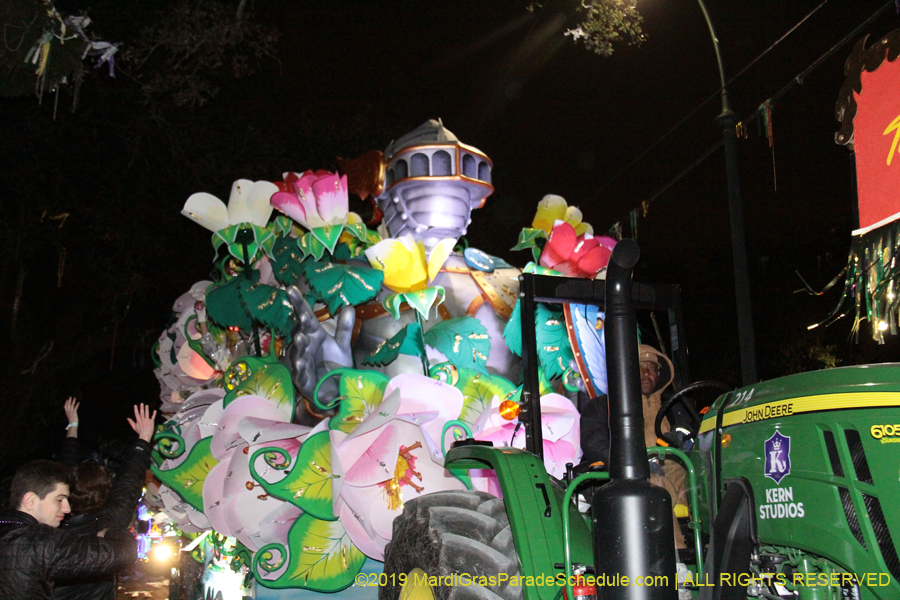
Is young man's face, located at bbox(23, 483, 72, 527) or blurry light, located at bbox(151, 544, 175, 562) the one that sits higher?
young man's face, located at bbox(23, 483, 72, 527)

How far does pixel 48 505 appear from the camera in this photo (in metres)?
3.61

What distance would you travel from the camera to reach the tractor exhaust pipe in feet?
8.41

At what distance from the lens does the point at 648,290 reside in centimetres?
409

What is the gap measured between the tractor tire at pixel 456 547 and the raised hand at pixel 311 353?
6.89ft

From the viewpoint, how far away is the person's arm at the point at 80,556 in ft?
11.4

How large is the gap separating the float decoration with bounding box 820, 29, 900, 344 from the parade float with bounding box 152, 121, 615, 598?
188cm

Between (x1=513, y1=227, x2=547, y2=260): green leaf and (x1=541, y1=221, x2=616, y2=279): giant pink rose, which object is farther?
(x1=513, y1=227, x2=547, y2=260): green leaf

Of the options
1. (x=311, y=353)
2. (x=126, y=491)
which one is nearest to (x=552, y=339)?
(x=311, y=353)

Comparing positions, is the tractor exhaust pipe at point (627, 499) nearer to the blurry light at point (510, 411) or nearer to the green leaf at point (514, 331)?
the blurry light at point (510, 411)

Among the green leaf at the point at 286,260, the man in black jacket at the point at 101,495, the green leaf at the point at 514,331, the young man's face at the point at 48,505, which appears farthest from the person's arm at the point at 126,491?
the green leaf at the point at 514,331

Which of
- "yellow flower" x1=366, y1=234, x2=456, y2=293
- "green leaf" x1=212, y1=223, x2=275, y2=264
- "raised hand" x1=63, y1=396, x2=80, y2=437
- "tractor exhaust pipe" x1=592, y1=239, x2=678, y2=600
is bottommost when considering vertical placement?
"tractor exhaust pipe" x1=592, y1=239, x2=678, y2=600

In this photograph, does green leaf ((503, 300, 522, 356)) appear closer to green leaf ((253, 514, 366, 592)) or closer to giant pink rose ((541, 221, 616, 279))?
giant pink rose ((541, 221, 616, 279))

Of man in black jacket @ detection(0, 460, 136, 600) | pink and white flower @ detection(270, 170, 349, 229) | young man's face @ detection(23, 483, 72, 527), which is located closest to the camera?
man in black jacket @ detection(0, 460, 136, 600)

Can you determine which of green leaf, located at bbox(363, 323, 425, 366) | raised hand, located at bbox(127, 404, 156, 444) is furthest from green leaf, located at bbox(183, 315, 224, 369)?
raised hand, located at bbox(127, 404, 156, 444)
